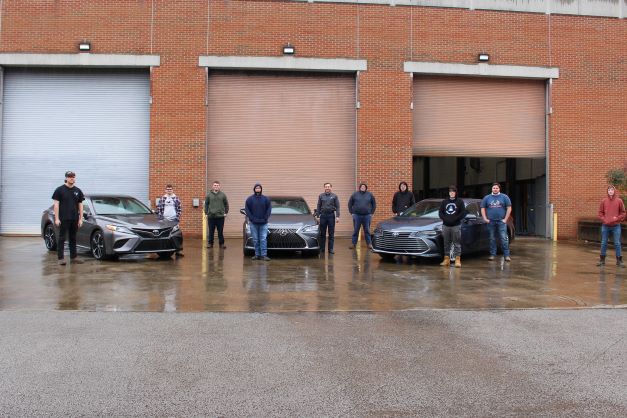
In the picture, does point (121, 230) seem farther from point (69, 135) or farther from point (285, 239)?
point (69, 135)

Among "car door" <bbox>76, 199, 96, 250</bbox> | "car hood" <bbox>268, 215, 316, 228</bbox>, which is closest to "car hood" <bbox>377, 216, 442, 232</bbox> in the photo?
"car hood" <bbox>268, 215, 316, 228</bbox>

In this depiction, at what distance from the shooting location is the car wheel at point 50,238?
43.2 feet

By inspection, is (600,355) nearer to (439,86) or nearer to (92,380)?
(92,380)

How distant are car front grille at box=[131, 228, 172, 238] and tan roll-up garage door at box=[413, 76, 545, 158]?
9.67 metres

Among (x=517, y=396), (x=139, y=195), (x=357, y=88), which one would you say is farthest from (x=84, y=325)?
(x=357, y=88)

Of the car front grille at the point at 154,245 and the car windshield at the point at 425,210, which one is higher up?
the car windshield at the point at 425,210

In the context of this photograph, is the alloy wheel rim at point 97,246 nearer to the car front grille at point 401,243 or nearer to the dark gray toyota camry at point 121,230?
the dark gray toyota camry at point 121,230

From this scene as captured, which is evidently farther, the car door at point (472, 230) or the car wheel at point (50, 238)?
the car wheel at point (50, 238)

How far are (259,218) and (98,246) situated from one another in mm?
3425

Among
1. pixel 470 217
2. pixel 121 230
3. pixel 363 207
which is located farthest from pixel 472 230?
pixel 121 230

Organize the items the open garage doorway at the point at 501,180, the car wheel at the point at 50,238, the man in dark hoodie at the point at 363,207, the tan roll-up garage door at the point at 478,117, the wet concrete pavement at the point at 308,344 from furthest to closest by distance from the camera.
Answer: the open garage doorway at the point at 501,180, the tan roll-up garage door at the point at 478,117, the man in dark hoodie at the point at 363,207, the car wheel at the point at 50,238, the wet concrete pavement at the point at 308,344

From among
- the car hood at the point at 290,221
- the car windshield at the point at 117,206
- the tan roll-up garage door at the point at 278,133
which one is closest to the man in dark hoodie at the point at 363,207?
the car hood at the point at 290,221

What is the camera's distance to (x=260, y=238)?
1193 cm

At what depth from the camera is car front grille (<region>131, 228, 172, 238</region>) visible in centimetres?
1124
